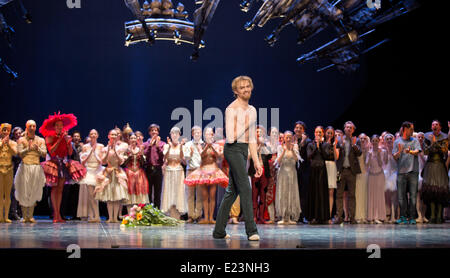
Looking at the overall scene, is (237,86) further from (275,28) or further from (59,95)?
(59,95)

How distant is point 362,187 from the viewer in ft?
30.1

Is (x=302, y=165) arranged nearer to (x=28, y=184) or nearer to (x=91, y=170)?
(x=91, y=170)

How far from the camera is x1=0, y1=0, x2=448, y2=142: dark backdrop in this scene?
10703 millimetres

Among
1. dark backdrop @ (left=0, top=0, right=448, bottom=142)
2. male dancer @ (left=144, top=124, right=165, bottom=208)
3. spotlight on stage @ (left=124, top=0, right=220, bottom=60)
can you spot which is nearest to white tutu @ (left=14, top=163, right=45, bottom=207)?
male dancer @ (left=144, top=124, right=165, bottom=208)

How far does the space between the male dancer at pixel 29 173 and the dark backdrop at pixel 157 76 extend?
2.37 m

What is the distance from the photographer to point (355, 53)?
34.7 feet

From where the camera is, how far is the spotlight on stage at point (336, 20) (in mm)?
9633

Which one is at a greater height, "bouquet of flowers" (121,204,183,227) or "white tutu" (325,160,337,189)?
"white tutu" (325,160,337,189)

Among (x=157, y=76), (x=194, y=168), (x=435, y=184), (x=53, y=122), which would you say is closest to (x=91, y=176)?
(x=53, y=122)

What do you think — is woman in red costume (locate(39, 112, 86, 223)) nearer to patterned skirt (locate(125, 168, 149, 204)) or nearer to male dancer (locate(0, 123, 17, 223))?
male dancer (locate(0, 123, 17, 223))

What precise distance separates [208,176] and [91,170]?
2.25m

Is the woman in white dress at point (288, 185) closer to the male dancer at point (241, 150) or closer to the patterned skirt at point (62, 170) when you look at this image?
the patterned skirt at point (62, 170)

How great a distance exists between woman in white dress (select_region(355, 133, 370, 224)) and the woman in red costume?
5.11 meters
